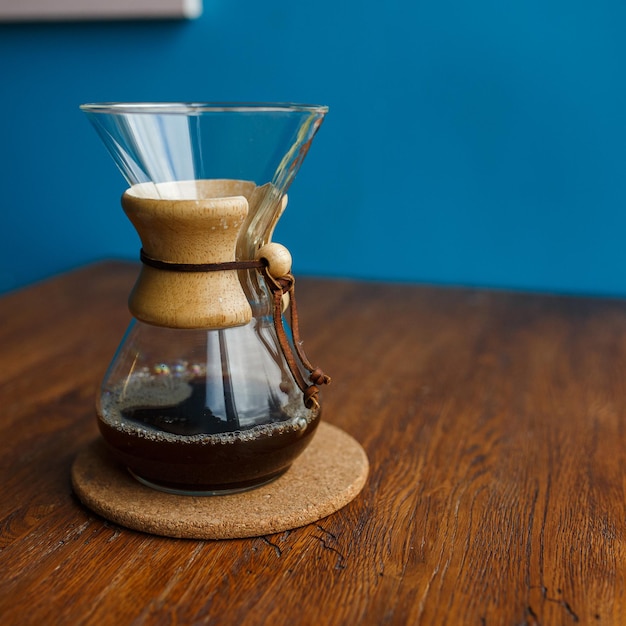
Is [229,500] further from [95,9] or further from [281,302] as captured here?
[95,9]

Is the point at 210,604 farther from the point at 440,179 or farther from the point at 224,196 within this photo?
the point at 440,179

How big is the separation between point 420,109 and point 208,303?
0.99 m

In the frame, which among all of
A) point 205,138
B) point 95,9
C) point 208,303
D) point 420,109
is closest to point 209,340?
point 208,303

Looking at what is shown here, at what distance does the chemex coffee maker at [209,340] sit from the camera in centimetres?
49

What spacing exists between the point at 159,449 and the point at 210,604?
0.11 m

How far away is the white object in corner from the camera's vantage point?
144cm

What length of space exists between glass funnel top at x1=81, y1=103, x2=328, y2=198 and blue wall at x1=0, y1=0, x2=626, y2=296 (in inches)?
35.9

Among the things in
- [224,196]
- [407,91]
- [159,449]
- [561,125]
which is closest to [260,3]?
[407,91]

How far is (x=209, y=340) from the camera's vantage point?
1.72 feet

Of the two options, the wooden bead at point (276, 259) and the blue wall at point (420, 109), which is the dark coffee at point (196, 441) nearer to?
the wooden bead at point (276, 259)

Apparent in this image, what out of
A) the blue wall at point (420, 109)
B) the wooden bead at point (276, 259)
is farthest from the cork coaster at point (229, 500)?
the blue wall at point (420, 109)

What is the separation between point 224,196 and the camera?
0.52m

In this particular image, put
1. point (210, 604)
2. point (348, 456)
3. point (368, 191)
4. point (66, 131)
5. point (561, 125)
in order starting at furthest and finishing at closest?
point (66, 131) → point (368, 191) → point (561, 125) → point (348, 456) → point (210, 604)

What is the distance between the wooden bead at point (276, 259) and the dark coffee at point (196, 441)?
0.09 m
